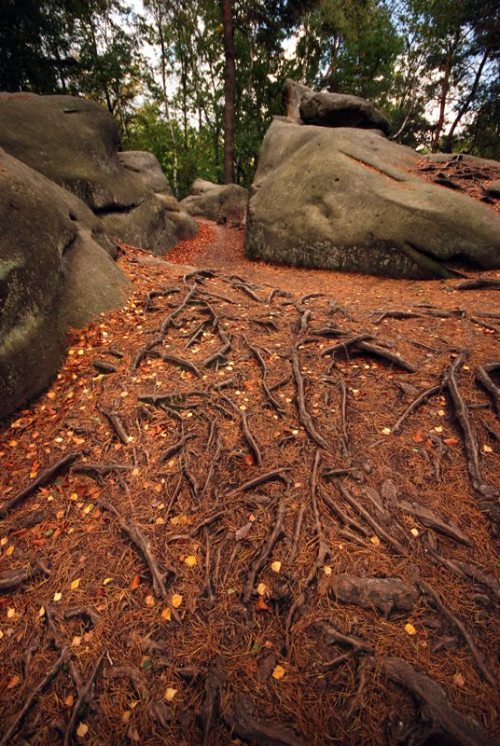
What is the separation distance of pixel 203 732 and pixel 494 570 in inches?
86.1

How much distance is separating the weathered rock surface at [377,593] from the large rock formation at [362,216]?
8.17 meters

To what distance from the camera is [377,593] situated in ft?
7.62

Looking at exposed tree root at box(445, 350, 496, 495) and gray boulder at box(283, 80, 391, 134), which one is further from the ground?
gray boulder at box(283, 80, 391, 134)

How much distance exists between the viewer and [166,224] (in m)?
Result: 13.0

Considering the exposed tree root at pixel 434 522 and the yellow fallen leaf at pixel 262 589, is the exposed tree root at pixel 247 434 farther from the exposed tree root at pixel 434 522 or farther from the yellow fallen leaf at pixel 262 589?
the exposed tree root at pixel 434 522

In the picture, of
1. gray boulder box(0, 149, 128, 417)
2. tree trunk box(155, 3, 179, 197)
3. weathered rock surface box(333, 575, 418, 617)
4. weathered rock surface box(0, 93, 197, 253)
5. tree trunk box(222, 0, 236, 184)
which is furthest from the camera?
tree trunk box(155, 3, 179, 197)

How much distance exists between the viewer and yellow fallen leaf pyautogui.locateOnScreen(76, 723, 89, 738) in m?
1.95

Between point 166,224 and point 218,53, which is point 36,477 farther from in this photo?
point 218,53

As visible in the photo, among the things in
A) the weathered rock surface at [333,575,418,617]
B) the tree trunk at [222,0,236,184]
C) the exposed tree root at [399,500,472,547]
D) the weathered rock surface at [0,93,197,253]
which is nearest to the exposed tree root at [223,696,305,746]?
the weathered rock surface at [333,575,418,617]

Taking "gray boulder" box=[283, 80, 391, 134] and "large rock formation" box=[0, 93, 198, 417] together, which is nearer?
"large rock formation" box=[0, 93, 198, 417]

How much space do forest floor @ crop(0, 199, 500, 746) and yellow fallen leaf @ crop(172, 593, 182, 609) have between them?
0.01 m

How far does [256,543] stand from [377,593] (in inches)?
36.7

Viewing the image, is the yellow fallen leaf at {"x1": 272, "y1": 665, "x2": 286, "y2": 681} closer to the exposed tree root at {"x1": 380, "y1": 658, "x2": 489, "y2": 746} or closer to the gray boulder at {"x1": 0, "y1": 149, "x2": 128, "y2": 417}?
the exposed tree root at {"x1": 380, "y1": 658, "x2": 489, "y2": 746}

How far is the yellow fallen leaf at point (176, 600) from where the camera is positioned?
2.43m
